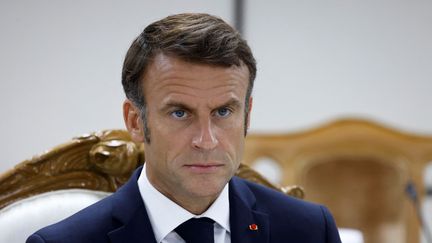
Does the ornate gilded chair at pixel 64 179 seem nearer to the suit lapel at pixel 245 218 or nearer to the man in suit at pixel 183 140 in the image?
the man in suit at pixel 183 140

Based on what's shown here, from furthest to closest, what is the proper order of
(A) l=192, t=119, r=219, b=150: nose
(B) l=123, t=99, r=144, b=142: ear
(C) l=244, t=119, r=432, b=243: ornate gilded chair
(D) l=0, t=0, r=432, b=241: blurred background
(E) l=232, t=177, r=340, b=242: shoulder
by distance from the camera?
1. (D) l=0, t=0, r=432, b=241: blurred background
2. (C) l=244, t=119, r=432, b=243: ornate gilded chair
3. (E) l=232, t=177, r=340, b=242: shoulder
4. (B) l=123, t=99, r=144, b=142: ear
5. (A) l=192, t=119, r=219, b=150: nose

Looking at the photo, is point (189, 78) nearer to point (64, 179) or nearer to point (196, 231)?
point (196, 231)

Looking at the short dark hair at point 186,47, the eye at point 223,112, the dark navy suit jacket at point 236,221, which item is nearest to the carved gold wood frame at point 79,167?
the dark navy suit jacket at point 236,221

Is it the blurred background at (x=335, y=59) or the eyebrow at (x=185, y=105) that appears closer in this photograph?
the eyebrow at (x=185, y=105)

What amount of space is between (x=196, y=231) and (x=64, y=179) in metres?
0.36

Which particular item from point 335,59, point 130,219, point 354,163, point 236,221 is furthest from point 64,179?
point 335,59

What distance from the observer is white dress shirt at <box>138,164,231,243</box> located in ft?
4.66

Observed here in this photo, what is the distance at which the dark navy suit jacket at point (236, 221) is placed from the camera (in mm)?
1411

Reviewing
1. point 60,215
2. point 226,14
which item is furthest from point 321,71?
point 60,215

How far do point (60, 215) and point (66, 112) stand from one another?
1609 millimetres

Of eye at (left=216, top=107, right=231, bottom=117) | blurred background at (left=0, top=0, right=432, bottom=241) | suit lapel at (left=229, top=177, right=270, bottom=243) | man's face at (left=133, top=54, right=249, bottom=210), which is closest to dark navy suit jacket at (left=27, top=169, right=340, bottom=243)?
suit lapel at (left=229, top=177, right=270, bottom=243)

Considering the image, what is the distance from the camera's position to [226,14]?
360 centimetres

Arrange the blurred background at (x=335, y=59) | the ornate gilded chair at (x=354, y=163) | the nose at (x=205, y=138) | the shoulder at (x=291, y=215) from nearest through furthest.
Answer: the nose at (x=205, y=138) < the shoulder at (x=291, y=215) < the ornate gilded chair at (x=354, y=163) < the blurred background at (x=335, y=59)

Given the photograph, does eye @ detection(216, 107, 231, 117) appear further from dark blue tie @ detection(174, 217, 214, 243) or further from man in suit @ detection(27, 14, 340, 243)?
dark blue tie @ detection(174, 217, 214, 243)
